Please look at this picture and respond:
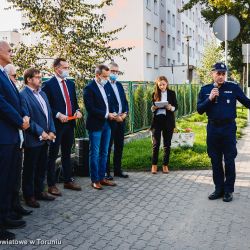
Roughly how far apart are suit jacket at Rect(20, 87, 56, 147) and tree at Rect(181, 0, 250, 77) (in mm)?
19428

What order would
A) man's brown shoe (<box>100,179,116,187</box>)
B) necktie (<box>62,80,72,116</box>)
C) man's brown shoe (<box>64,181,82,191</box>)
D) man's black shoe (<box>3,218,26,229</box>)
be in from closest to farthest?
man's black shoe (<box>3,218,26,229</box>), necktie (<box>62,80,72,116</box>), man's brown shoe (<box>64,181,82,191</box>), man's brown shoe (<box>100,179,116,187</box>)

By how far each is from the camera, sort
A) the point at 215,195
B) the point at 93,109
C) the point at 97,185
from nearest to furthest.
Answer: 1. the point at 215,195
2. the point at 93,109
3. the point at 97,185

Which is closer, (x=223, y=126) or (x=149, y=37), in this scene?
(x=223, y=126)

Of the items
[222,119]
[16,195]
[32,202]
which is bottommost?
[32,202]

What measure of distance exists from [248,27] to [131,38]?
11.3 meters

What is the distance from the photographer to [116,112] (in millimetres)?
7973

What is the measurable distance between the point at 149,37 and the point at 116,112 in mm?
32099

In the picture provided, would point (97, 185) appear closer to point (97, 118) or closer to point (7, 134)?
point (97, 118)

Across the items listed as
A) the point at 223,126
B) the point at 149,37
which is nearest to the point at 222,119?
the point at 223,126

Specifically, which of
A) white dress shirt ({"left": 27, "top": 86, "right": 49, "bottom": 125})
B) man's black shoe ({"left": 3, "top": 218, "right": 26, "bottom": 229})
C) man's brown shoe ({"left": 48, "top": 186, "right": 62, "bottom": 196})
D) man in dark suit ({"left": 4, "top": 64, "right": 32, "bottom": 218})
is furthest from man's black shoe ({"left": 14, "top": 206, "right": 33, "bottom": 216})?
white dress shirt ({"left": 27, "top": 86, "right": 49, "bottom": 125})

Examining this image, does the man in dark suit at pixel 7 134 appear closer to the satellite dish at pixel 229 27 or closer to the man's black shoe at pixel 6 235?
the man's black shoe at pixel 6 235

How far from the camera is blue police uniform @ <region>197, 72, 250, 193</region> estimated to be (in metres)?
6.37

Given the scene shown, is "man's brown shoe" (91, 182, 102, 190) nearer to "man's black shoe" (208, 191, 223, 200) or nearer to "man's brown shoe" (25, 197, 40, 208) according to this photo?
"man's brown shoe" (25, 197, 40, 208)

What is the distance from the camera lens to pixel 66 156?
7.12m
